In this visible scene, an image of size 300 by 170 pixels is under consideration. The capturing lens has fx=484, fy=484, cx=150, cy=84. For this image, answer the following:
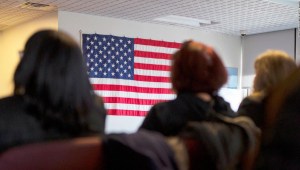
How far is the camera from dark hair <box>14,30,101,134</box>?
5.45 feet

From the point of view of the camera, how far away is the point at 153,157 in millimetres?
1290

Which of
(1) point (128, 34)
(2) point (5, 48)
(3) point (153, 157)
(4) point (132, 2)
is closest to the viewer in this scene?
(3) point (153, 157)

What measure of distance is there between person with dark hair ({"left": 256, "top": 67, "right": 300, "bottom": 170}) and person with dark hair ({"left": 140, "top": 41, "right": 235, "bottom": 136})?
1263 mm

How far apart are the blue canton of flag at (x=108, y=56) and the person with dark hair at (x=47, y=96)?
4.54 m

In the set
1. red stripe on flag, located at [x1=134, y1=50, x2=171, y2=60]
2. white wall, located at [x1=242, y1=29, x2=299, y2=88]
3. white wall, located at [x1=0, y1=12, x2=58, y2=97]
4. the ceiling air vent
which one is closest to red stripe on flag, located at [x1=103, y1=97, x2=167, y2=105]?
red stripe on flag, located at [x1=134, y1=50, x2=171, y2=60]

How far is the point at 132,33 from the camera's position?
6691mm

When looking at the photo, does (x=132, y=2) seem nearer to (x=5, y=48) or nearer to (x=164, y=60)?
(x=164, y=60)

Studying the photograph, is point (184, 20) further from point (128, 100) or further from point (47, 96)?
point (47, 96)

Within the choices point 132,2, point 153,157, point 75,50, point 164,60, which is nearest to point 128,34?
point 164,60

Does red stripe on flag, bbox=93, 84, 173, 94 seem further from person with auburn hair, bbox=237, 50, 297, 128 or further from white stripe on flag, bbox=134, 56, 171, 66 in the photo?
person with auburn hair, bbox=237, 50, 297, 128

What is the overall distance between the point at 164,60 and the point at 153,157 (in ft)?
19.0

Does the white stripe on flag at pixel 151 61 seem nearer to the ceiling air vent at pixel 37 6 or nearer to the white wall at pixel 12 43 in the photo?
the white wall at pixel 12 43

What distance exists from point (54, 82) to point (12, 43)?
570 centimetres

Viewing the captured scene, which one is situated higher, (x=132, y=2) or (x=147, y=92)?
(x=132, y=2)
